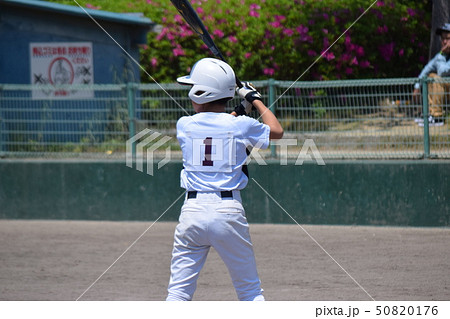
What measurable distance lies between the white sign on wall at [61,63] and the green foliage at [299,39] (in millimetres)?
1855

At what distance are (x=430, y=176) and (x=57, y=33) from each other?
22.4 feet

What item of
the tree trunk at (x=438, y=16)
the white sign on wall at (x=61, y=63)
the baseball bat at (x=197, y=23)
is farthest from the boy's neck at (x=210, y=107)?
the tree trunk at (x=438, y=16)

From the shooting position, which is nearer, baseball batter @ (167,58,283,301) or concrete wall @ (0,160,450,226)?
baseball batter @ (167,58,283,301)

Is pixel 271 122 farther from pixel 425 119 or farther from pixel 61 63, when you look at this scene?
Result: pixel 61 63

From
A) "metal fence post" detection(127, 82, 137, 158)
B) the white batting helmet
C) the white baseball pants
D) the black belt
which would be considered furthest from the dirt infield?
the white batting helmet

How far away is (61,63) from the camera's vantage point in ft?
43.1

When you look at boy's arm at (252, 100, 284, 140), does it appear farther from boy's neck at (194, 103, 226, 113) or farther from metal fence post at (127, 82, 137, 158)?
metal fence post at (127, 82, 137, 158)

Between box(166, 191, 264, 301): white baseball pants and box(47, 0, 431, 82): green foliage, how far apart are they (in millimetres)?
8901

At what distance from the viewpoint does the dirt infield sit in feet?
22.8

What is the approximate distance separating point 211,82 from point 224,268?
3.15m

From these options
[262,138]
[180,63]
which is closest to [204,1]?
[180,63]

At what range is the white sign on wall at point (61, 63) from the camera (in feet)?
42.9

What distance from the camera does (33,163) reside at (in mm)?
11055

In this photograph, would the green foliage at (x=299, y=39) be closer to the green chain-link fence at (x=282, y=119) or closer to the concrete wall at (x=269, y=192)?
the green chain-link fence at (x=282, y=119)
